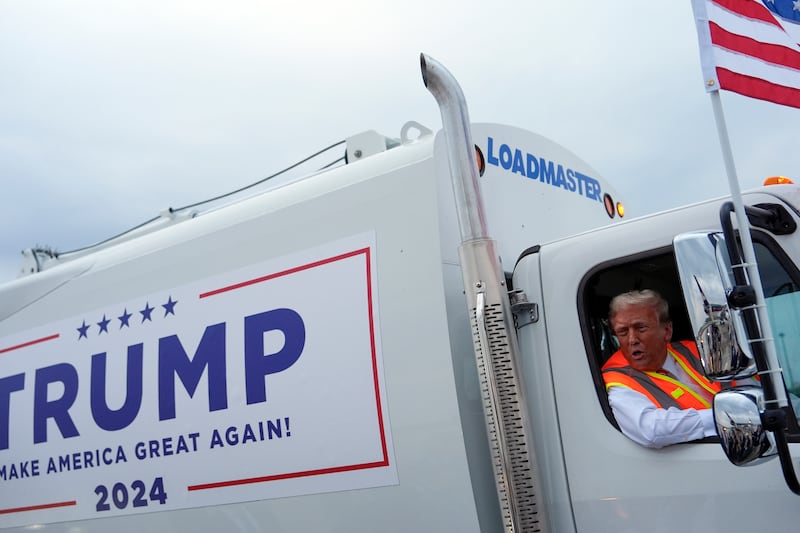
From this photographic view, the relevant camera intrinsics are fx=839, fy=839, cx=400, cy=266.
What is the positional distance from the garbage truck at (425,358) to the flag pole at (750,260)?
0.01 m

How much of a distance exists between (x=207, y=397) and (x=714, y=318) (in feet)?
7.20

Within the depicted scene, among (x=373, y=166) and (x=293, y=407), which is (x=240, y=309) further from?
(x=373, y=166)

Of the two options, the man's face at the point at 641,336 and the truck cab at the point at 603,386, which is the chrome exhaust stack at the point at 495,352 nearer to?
the truck cab at the point at 603,386

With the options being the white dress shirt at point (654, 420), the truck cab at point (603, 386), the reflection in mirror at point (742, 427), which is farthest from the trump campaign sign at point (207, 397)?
the reflection in mirror at point (742, 427)

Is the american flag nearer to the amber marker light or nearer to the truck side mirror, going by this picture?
the truck side mirror

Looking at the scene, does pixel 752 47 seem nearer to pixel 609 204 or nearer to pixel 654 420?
pixel 654 420

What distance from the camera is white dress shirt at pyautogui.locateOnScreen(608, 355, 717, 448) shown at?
2.67 m

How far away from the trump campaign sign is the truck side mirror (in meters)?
1.26

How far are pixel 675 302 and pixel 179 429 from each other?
2.16m

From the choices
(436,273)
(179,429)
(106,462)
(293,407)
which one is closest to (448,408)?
(436,273)

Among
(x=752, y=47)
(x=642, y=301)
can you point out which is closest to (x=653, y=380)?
(x=642, y=301)

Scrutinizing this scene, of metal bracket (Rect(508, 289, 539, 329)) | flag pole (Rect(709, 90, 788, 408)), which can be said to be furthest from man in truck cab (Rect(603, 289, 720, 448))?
flag pole (Rect(709, 90, 788, 408))

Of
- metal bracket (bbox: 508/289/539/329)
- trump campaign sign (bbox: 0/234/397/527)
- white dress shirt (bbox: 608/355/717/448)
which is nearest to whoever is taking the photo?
white dress shirt (bbox: 608/355/717/448)

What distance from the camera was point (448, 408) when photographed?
2934 millimetres
